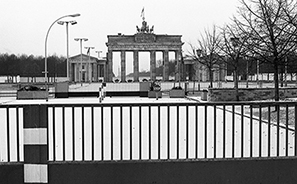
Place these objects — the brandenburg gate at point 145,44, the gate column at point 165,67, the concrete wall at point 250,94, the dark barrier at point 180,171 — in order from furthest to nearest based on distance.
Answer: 1. the gate column at point 165,67
2. the brandenburg gate at point 145,44
3. the concrete wall at point 250,94
4. the dark barrier at point 180,171

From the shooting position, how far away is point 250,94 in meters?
26.7

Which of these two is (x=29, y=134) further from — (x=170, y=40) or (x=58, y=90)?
(x=170, y=40)

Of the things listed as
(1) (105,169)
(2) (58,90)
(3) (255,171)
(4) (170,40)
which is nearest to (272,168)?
(3) (255,171)

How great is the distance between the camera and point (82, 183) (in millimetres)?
5441

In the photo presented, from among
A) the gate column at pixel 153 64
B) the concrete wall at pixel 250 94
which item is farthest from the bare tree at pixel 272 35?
the gate column at pixel 153 64

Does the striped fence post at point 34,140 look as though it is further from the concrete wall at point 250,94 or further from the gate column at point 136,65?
the gate column at point 136,65

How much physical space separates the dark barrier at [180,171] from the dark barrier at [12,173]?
→ 0.39 metres

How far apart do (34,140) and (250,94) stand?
22838mm

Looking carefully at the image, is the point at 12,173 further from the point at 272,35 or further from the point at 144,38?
the point at 144,38

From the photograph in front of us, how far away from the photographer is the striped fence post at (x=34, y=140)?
5316 millimetres

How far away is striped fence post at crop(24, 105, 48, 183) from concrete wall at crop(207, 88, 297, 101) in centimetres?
2215

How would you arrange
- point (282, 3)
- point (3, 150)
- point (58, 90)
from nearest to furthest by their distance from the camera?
1. point (3, 150)
2. point (282, 3)
3. point (58, 90)

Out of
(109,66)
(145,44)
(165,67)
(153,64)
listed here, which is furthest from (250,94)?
(109,66)

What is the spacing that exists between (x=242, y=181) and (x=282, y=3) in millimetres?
15475
